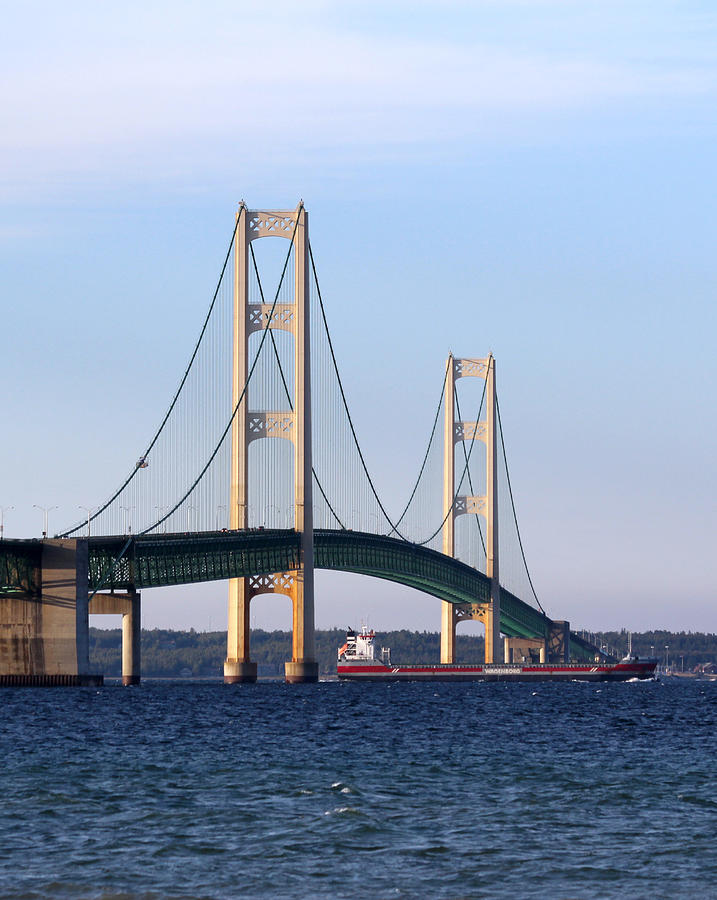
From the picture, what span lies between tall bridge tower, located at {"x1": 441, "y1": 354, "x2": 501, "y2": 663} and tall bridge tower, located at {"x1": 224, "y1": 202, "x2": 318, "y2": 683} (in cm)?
4238

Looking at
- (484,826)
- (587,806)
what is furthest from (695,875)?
(587,806)

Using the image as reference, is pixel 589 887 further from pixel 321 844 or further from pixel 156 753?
pixel 156 753

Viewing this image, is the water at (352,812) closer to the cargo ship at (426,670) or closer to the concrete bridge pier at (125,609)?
the concrete bridge pier at (125,609)

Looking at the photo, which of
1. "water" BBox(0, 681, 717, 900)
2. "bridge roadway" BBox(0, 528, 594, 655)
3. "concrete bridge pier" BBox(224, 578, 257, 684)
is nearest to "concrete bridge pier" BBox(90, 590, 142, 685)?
"bridge roadway" BBox(0, 528, 594, 655)

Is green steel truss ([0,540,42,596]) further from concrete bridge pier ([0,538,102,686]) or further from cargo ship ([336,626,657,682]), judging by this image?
cargo ship ([336,626,657,682])

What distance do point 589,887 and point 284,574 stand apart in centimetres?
8286

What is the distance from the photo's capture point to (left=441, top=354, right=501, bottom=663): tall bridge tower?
148000 mm

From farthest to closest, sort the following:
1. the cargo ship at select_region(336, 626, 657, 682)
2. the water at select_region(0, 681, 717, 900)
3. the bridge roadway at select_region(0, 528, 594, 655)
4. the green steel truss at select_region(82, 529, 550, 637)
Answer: the cargo ship at select_region(336, 626, 657, 682)
the green steel truss at select_region(82, 529, 550, 637)
the bridge roadway at select_region(0, 528, 594, 655)
the water at select_region(0, 681, 717, 900)

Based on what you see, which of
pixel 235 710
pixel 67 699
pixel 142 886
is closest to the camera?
pixel 142 886

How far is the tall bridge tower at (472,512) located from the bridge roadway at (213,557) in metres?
17.0

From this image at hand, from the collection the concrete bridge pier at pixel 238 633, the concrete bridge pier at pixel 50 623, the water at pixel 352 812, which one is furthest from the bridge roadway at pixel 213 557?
the water at pixel 352 812

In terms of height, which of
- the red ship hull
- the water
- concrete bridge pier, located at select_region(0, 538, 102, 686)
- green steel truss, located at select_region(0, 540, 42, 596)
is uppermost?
green steel truss, located at select_region(0, 540, 42, 596)

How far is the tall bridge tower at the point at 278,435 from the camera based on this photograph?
101 metres

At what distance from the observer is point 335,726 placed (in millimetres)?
56625
